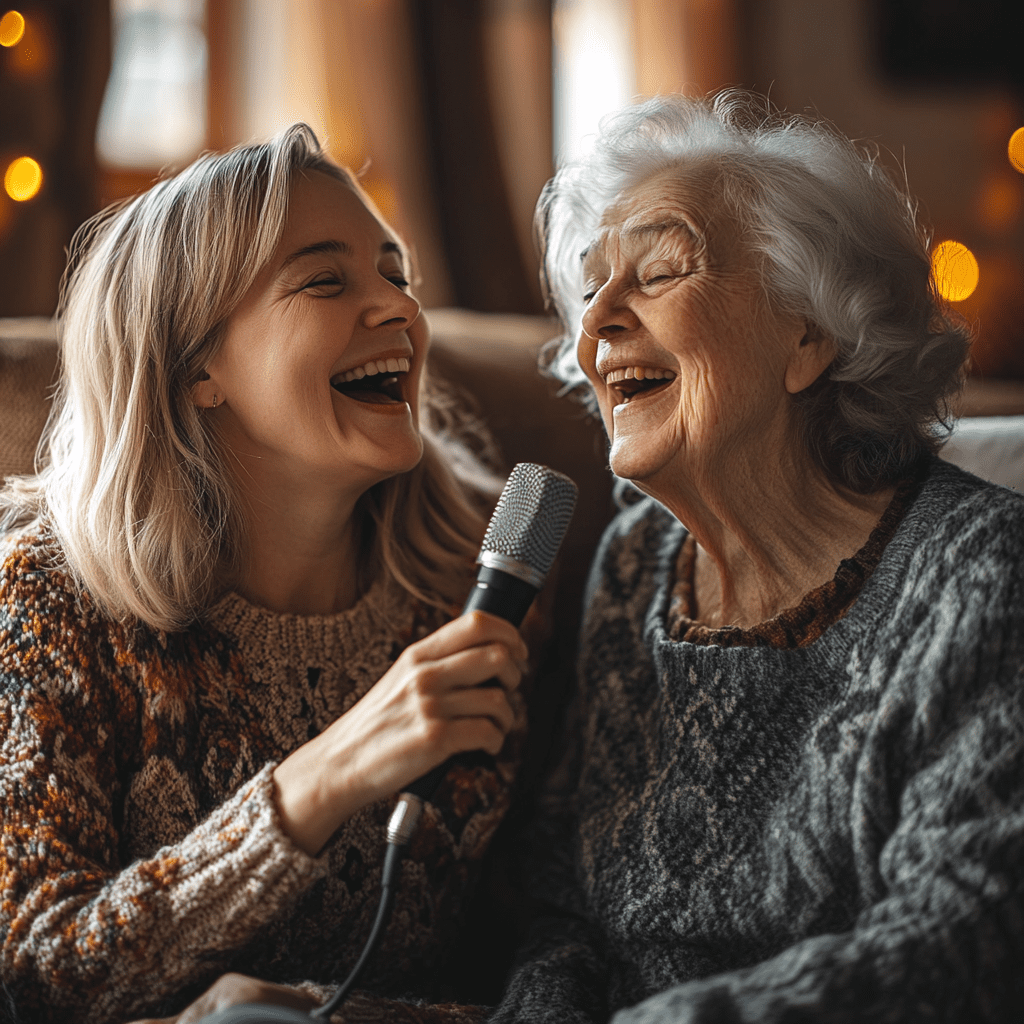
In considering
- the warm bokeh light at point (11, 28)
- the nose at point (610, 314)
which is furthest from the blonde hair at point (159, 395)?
the warm bokeh light at point (11, 28)

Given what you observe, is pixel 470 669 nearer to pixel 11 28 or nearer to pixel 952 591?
pixel 952 591

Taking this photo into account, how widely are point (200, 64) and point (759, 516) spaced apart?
230 cm

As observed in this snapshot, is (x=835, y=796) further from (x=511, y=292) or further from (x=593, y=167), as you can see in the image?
(x=511, y=292)

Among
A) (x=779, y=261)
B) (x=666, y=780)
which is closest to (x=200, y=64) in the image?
(x=779, y=261)

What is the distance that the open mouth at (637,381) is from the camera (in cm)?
121

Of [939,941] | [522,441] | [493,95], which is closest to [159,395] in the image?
[522,441]

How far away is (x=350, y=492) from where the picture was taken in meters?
1.36

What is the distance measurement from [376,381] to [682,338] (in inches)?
18.5

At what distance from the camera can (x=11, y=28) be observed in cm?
227

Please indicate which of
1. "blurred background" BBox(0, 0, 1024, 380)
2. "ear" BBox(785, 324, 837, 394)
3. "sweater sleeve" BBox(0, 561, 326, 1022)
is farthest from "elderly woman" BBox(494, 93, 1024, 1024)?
Answer: "blurred background" BBox(0, 0, 1024, 380)

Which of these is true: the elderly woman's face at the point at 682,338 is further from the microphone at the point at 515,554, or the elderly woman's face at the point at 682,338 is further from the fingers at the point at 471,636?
the fingers at the point at 471,636

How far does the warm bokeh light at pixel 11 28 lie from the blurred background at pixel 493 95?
3.2 inches

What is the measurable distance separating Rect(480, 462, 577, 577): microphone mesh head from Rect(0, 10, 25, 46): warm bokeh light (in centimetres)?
192

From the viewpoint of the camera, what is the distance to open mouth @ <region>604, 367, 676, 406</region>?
121 cm
